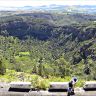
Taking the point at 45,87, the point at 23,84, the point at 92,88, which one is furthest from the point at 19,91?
the point at 92,88

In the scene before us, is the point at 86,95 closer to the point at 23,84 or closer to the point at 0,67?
the point at 23,84

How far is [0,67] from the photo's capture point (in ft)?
95.7

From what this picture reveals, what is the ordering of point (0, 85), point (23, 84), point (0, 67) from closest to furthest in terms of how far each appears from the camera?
1. point (23, 84)
2. point (0, 85)
3. point (0, 67)

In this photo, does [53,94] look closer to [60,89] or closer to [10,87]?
[60,89]

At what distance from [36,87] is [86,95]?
340 cm

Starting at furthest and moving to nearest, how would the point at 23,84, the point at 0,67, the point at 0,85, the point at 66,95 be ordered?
the point at 0,67 < the point at 0,85 < the point at 23,84 < the point at 66,95

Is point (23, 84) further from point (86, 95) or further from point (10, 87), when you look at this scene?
point (86, 95)

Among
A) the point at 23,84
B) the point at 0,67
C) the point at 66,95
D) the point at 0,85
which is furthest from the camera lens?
the point at 0,67

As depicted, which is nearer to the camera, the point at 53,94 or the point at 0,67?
the point at 53,94

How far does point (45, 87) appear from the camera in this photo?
1855 cm

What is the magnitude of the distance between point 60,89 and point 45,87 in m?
1.47

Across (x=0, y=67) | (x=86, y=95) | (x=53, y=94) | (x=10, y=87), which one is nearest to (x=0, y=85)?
(x=10, y=87)

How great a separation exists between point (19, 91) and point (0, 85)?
2.17 m

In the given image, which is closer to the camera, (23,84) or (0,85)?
(23,84)
